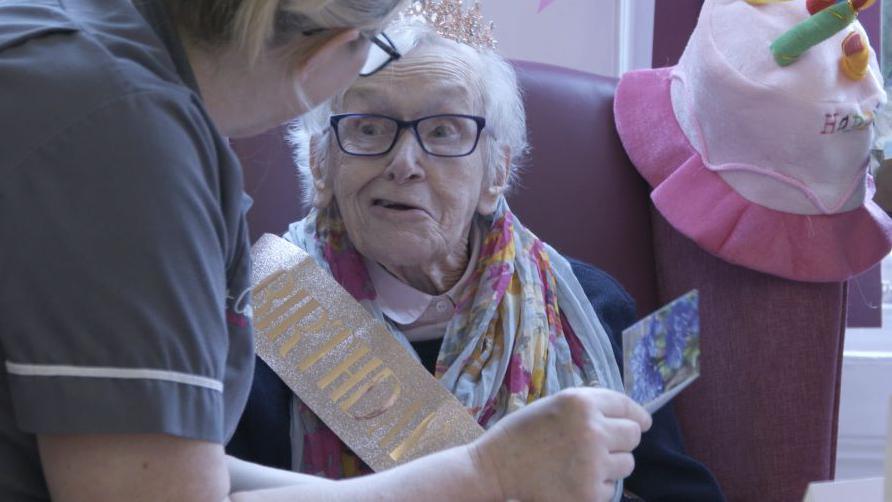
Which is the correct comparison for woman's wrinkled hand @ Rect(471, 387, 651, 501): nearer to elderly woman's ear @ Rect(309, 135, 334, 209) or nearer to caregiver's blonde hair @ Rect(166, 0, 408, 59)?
caregiver's blonde hair @ Rect(166, 0, 408, 59)

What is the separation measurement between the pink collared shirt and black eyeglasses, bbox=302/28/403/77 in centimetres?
63

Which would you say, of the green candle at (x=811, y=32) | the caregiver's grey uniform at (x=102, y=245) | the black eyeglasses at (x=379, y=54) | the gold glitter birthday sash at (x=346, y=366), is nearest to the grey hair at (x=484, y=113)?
the gold glitter birthday sash at (x=346, y=366)

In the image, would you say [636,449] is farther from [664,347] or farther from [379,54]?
[379,54]

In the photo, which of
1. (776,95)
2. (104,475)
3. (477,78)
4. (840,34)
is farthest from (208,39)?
(840,34)

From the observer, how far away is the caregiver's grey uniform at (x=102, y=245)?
0.73 meters

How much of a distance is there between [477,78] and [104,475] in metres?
1.08

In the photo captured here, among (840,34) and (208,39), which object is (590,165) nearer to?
(840,34)

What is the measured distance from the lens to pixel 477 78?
1.72m

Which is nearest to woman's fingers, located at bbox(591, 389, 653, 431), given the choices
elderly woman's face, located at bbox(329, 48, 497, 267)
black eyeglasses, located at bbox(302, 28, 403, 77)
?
black eyeglasses, located at bbox(302, 28, 403, 77)

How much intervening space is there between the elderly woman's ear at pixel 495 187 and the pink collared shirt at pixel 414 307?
150 millimetres

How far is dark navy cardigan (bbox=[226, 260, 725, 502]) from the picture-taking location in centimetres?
158

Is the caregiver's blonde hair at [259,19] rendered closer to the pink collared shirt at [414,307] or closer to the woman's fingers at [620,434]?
the woman's fingers at [620,434]

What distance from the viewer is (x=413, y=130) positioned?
166cm

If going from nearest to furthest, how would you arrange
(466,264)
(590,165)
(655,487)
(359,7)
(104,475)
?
(104,475)
(359,7)
(655,487)
(466,264)
(590,165)
